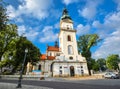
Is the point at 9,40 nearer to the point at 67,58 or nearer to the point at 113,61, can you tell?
the point at 67,58

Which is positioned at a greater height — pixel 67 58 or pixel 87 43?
pixel 87 43

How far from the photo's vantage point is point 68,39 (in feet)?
165

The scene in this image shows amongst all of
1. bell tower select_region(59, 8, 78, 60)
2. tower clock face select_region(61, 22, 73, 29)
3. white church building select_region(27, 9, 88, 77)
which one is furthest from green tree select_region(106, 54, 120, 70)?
tower clock face select_region(61, 22, 73, 29)

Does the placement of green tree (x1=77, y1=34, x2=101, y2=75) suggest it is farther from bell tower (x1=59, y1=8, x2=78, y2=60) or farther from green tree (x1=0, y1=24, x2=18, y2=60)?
green tree (x1=0, y1=24, x2=18, y2=60)

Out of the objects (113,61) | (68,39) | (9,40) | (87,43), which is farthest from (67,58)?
(113,61)

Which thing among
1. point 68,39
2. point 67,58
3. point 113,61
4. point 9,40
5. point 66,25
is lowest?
point 67,58

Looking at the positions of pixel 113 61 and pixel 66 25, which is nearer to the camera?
pixel 66 25

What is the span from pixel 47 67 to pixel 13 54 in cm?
1899

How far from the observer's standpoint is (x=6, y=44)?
37438 millimetres

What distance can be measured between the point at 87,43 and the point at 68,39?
8111 millimetres

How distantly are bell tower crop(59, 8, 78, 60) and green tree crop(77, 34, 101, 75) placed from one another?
4424mm

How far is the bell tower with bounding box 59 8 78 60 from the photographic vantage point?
48.3 metres

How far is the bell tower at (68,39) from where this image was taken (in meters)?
48.3

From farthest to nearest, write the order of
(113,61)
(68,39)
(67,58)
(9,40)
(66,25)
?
(113,61), (66,25), (68,39), (67,58), (9,40)
